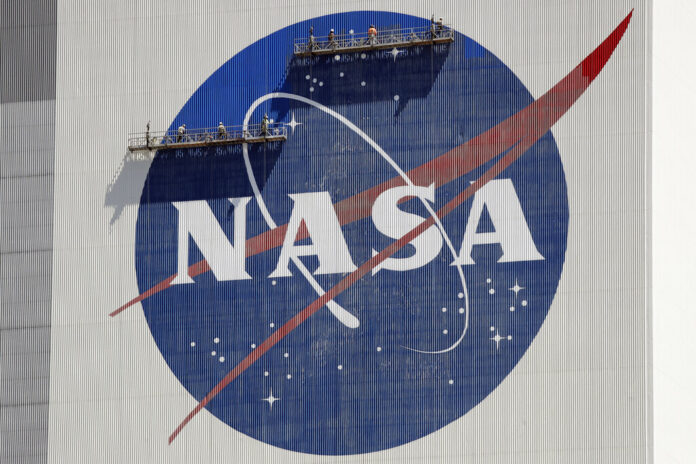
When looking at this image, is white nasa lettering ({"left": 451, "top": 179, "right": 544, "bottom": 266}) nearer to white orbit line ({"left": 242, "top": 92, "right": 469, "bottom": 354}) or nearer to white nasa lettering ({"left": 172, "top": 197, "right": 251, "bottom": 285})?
white orbit line ({"left": 242, "top": 92, "right": 469, "bottom": 354})

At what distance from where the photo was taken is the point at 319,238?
3519 inches

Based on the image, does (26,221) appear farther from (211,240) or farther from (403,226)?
(403,226)

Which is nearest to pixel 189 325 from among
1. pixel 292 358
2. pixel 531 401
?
pixel 292 358

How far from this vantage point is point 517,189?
288ft

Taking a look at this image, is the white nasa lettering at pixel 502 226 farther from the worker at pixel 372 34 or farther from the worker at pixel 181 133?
the worker at pixel 181 133

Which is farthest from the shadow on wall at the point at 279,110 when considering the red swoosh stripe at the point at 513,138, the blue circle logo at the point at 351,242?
the red swoosh stripe at the point at 513,138

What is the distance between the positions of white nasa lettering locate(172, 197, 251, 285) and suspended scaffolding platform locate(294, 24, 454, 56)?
28.6 feet

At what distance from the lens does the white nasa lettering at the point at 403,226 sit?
88188 mm

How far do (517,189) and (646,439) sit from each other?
14095 millimetres

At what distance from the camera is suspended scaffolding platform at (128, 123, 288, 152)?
90875 millimetres
